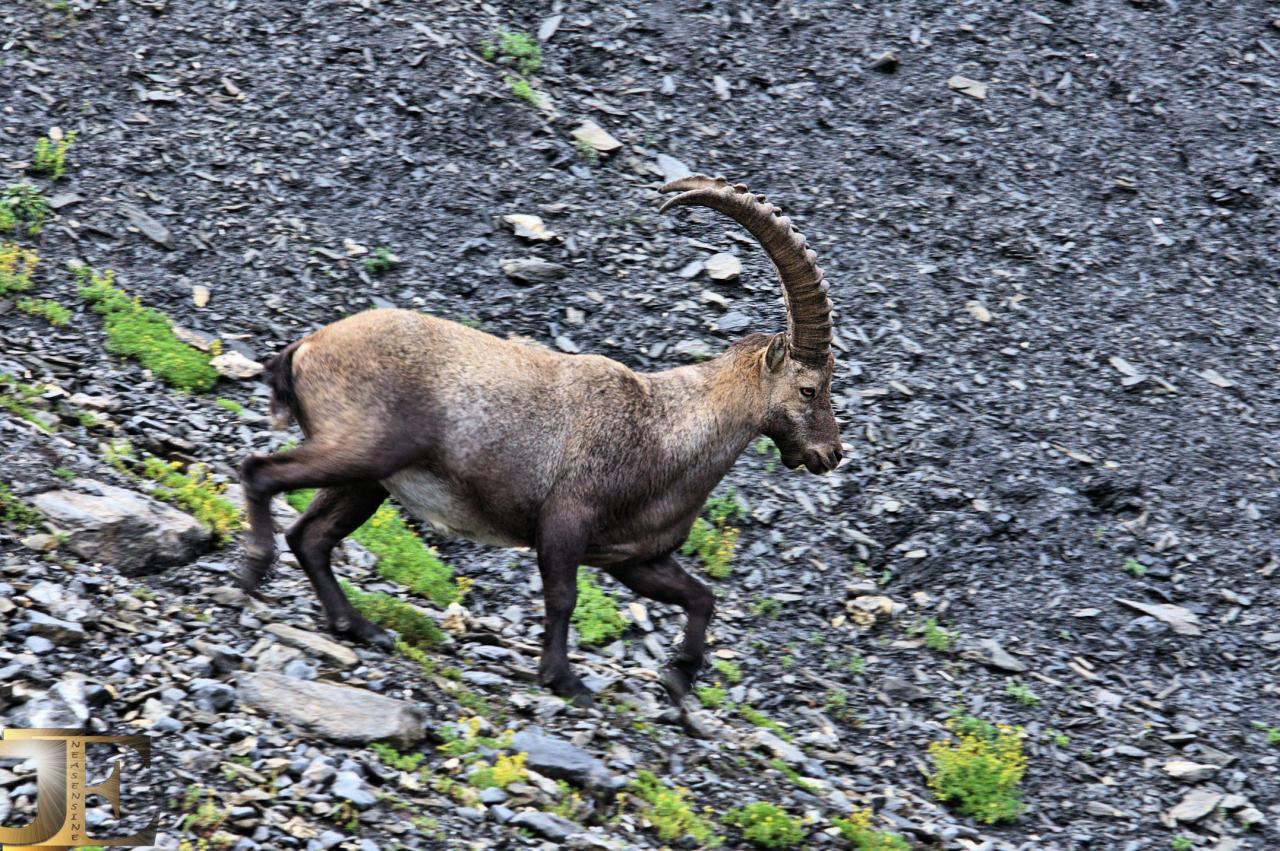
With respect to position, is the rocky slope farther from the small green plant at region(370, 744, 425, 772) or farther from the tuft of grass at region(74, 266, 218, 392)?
the tuft of grass at region(74, 266, 218, 392)

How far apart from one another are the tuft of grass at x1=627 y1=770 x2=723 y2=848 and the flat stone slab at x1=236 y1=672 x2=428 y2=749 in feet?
3.97

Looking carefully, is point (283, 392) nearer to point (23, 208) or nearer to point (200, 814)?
point (200, 814)

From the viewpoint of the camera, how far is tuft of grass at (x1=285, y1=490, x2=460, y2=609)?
974 cm

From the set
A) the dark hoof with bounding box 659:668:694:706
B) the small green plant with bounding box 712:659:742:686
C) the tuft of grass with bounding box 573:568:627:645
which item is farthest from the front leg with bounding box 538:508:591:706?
the small green plant with bounding box 712:659:742:686

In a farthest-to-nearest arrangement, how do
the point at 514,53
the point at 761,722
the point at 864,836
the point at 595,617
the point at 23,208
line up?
the point at 514,53, the point at 23,208, the point at 595,617, the point at 761,722, the point at 864,836

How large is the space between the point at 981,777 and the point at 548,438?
12.2 ft

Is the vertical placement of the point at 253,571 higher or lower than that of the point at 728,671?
higher

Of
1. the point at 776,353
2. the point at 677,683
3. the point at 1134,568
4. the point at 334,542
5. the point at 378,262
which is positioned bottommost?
the point at 1134,568

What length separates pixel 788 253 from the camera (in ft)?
28.3

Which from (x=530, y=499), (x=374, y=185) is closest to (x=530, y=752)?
(x=530, y=499)

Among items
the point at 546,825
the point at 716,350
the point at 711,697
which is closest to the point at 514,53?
the point at 716,350

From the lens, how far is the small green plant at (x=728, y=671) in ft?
33.1

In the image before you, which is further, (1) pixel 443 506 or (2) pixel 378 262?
(2) pixel 378 262

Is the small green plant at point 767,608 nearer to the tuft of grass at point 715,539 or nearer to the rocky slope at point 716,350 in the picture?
the rocky slope at point 716,350
